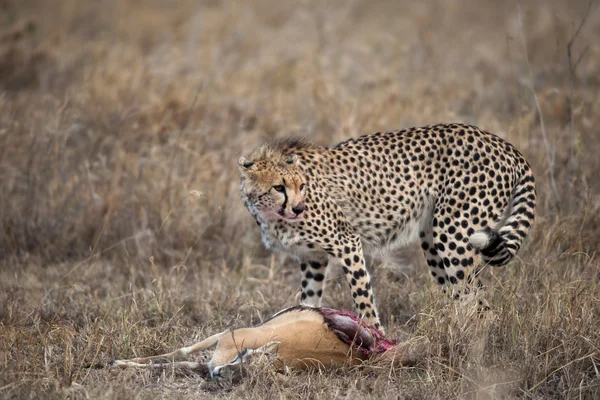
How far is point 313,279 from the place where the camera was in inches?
179

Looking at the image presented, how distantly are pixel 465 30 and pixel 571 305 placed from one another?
317 inches

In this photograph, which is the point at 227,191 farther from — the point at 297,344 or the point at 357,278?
the point at 297,344

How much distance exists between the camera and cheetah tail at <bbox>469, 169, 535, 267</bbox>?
4.02 metres

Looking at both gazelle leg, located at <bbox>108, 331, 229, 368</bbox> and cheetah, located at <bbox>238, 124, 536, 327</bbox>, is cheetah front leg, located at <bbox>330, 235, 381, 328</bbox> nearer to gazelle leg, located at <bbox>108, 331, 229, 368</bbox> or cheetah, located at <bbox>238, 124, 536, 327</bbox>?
cheetah, located at <bbox>238, 124, 536, 327</bbox>

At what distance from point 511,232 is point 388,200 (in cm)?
71

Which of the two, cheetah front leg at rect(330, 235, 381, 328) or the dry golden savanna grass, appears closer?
the dry golden savanna grass

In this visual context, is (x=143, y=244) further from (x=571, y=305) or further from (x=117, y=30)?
(x=117, y=30)

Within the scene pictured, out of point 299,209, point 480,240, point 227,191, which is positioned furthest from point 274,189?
point 227,191

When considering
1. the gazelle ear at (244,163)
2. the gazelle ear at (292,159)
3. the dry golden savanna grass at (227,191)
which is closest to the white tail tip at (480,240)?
the dry golden savanna grass at (227,191)

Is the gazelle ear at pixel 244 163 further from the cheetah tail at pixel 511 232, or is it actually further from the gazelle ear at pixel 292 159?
the cheetah tail at pixel 511 232

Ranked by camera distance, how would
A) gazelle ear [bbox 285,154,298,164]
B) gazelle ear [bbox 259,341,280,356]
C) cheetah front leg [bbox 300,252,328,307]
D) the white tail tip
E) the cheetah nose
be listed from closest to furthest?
gazelle ear [bbox 259,341,280,356] → the white tail tip → the cheetah nose → gazelle ear [bbox 285,154,298,164] → cheetah front leg [bbox 300,252,328,307]

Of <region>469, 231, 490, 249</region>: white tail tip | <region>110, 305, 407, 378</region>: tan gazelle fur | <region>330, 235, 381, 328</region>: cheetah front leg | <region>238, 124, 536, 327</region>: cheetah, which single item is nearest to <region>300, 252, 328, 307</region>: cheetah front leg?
<region>238, 124, 536, 327</region>: cheetah

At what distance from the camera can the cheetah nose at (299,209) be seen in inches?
167

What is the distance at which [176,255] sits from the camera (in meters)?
5.46
